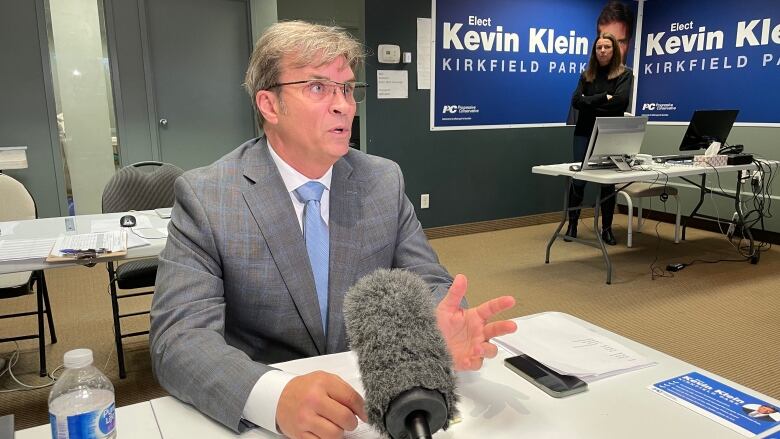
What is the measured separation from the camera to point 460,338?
97cm

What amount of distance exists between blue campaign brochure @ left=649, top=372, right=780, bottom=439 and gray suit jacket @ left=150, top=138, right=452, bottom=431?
51 centimetres

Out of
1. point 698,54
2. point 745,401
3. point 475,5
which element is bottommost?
point 745,401

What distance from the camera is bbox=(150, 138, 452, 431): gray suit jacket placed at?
3.52 ft


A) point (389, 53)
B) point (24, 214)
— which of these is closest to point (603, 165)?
point (389, 53)

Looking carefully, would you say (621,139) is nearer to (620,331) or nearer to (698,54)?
(620,331)

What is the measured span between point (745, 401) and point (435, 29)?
176 inches

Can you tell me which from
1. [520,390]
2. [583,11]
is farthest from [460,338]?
[583,11]

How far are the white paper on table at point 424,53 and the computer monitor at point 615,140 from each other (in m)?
1.74

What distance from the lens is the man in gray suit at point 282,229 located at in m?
1.11

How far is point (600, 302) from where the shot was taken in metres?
3.55

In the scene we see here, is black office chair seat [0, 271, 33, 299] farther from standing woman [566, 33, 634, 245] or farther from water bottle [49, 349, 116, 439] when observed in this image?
standing woman [566, 33, 634, 245]

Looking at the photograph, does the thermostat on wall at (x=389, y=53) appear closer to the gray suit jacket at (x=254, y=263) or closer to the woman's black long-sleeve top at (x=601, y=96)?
the woman's black long-sleeve top at (x=601, y=96)

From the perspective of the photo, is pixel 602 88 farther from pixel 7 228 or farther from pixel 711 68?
pixel 7 228

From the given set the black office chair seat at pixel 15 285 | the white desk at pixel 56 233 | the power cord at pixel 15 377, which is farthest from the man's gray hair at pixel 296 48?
the power cord at pixel 15 377
